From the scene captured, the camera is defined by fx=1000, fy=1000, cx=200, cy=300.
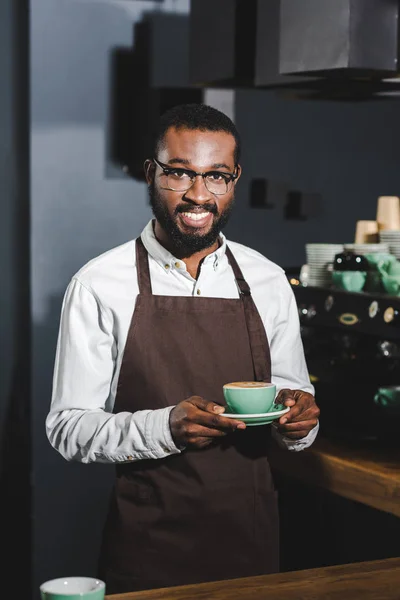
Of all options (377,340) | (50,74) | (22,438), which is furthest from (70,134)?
(377,340)

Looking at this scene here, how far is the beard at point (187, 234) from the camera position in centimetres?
217

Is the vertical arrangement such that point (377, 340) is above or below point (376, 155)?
below

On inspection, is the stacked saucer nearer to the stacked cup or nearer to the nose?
the stacked cup

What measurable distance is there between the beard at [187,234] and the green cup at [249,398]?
347 millimetres

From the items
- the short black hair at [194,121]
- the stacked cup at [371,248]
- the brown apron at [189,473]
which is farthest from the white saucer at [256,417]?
the stacked cup at [371,248]

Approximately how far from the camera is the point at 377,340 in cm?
297

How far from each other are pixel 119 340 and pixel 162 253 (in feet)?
0.74

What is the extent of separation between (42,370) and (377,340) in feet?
4.39

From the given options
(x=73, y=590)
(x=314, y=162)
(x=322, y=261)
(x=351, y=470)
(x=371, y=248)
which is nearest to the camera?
(x=73, y=590)

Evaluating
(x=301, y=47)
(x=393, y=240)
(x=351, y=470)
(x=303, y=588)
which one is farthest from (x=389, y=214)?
(x=303, y=588)

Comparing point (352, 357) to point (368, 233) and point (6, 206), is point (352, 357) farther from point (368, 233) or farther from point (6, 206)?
point (6, 206)

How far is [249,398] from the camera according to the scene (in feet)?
6.59

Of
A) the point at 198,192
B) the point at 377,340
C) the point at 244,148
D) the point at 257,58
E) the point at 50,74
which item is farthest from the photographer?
the point at 244,148

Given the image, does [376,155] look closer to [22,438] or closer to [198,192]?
[22,438]
